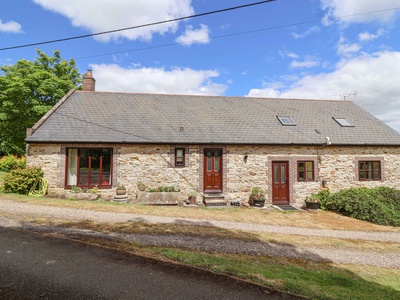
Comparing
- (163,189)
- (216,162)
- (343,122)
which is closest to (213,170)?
(216,162)

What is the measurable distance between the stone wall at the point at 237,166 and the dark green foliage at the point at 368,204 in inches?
38.8

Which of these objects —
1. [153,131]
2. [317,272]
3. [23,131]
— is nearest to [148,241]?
[317,272]

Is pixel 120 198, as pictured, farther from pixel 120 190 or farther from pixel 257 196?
pixel 257 196

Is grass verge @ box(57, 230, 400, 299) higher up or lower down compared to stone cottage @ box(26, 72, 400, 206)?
lower down

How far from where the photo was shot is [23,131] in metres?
22.3

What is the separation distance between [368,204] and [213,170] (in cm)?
846

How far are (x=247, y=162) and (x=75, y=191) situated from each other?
31.8ft

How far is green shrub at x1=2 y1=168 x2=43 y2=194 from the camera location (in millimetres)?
11336

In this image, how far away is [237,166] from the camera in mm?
13578

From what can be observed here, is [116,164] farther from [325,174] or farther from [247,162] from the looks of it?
[325,174]

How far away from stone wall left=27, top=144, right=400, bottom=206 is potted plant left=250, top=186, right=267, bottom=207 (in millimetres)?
259

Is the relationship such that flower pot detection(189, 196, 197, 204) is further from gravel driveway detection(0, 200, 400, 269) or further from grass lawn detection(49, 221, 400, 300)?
grass lawn detection(49, 221, 400, 300)

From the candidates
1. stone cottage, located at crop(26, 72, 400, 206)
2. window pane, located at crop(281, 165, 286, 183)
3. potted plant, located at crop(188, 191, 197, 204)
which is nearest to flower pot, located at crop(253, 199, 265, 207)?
stone cottage, located at crop(26, 72, 400, 206)

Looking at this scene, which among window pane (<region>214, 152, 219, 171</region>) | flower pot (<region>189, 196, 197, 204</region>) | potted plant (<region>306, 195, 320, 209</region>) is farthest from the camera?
window pane (<region>214, 152, 219, 171</region>)
